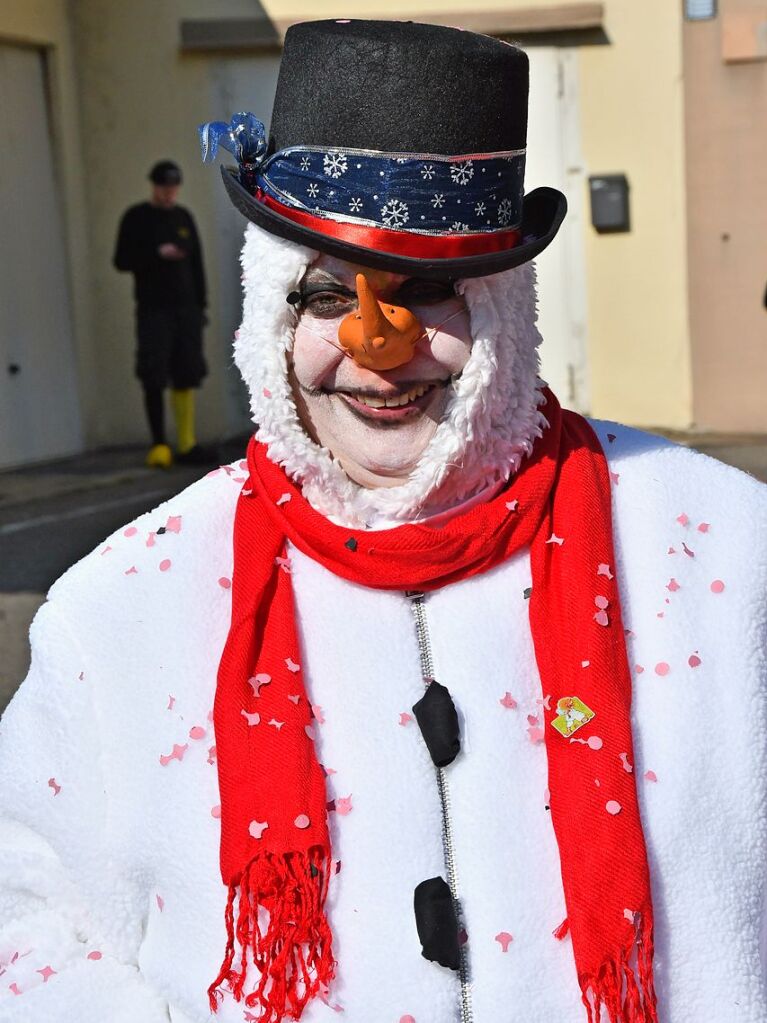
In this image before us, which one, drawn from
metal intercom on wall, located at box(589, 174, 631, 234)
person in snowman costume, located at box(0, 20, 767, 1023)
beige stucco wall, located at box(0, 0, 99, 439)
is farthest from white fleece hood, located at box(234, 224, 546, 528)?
beige stucco wall, located at box(0, 0, 99, 439)

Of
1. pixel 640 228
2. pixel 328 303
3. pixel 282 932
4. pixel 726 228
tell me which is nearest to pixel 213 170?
pixel 640 228

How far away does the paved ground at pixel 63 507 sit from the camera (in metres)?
6.23

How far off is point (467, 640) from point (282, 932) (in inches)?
16.0

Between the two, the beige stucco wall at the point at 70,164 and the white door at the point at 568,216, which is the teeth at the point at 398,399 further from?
the beige stucco wall at the point at 70,164

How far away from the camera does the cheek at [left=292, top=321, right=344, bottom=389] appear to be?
73.7 inches

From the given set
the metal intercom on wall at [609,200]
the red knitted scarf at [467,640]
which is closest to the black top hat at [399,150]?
the red knitted scarf at [467,640]

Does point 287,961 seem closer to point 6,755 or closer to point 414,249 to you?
point 6,755

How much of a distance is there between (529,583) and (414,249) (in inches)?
16.8

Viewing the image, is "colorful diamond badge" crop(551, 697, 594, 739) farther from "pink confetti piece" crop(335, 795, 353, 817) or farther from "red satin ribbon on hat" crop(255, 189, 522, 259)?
"red satin ribbon on hat" crop(255, 189, 522, 259)

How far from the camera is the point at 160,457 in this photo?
10305mm

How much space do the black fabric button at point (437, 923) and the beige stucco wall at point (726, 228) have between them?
31.6ft

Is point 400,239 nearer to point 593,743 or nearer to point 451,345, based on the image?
point 451,345

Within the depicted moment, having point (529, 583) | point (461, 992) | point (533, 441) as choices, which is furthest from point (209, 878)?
point (533, 441)

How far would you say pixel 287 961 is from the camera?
1730 mm
